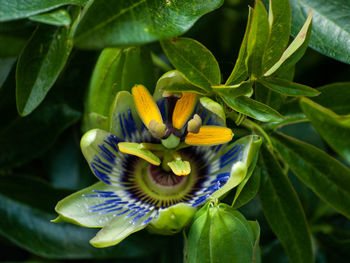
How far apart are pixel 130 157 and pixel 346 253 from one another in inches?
25.5

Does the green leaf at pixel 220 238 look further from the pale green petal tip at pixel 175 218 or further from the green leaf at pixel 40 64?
the green leaf at pixel 40 64

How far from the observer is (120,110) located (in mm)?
1040

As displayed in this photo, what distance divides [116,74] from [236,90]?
0.25m

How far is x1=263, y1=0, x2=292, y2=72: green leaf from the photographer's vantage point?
2.97 ft

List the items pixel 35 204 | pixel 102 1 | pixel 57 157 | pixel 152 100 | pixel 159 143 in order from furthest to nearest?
pixel 57 157 → pixel 35 204 → pixel 159 143 → pixel 152 100 → pixel 102 1

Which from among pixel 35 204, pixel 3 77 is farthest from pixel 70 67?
pixel 35 204

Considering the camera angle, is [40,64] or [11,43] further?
[11,43]

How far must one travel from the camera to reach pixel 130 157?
1188 mm

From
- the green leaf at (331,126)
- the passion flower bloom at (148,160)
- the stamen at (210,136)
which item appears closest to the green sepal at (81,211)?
the passion flower bloom at (148,160)

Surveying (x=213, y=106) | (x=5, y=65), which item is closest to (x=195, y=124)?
(x=213, y=106)

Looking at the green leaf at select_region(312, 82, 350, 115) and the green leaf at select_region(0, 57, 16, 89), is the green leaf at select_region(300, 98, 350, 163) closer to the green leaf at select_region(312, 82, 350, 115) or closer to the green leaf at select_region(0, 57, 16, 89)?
the green leaf at select_region(312, 82, 350, 115)

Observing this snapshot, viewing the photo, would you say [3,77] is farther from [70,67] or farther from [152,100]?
[152,100]

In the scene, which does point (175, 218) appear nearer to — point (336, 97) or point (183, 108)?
point (183, 108)

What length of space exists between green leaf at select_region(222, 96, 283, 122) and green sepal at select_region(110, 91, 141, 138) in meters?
0.20
